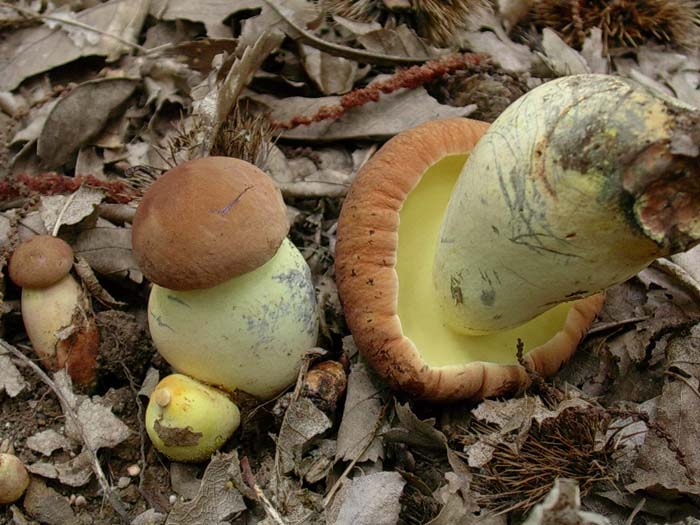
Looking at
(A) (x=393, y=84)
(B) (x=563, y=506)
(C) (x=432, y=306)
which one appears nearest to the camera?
(B) (x=563, y=506)

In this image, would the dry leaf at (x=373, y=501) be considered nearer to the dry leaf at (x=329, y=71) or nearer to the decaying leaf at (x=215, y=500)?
the decaying leaf at (x=215, y=500)

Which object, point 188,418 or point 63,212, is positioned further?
point 63,212

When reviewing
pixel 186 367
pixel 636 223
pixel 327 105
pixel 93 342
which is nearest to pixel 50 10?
pixel 327 105

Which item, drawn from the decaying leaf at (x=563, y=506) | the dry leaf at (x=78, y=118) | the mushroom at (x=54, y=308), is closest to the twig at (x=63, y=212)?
the mushroom at (x=54, y=308)

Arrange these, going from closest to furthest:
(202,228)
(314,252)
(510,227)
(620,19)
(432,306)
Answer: (510,227), (202,228), (432,306), (314,252), (620,19)

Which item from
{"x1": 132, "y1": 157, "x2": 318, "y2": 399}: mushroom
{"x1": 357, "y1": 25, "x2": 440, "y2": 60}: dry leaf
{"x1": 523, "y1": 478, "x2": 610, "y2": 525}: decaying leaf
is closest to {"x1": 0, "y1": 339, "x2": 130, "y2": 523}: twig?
{"x1": 132, "y1": 157, "x2": 318, "y2": 399}: mushroom

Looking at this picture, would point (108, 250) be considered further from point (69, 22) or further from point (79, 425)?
point (69, 22)

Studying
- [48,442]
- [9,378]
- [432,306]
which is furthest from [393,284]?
[9,378]
